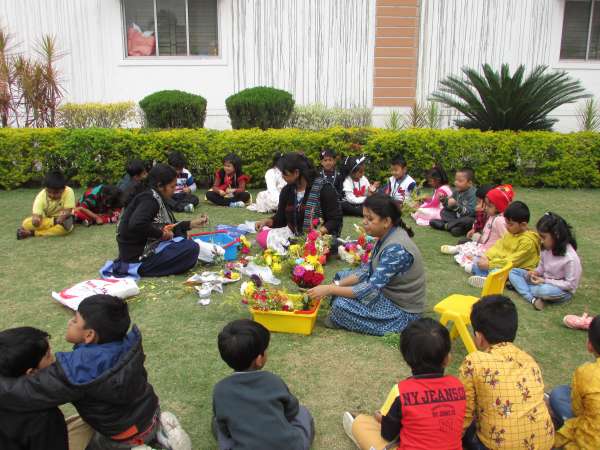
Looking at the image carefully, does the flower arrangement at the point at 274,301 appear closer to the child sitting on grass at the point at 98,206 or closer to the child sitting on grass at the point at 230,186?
the child sitting on grass at the point at 98,206

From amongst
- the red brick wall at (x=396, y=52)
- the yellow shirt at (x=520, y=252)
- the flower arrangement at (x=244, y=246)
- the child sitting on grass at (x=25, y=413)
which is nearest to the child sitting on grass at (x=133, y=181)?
the flower arrangement at (x=244, y=246)

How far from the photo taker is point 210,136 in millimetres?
10141

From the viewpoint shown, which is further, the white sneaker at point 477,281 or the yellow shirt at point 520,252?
the white sneaker at point 477,281

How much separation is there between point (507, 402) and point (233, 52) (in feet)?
39.0

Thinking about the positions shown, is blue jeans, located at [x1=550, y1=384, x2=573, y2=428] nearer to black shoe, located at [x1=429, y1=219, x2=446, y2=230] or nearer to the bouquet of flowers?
the bouquet of flowers

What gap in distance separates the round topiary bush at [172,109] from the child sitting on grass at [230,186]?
264 centimetres

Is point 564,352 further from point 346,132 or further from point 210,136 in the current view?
point 210,136

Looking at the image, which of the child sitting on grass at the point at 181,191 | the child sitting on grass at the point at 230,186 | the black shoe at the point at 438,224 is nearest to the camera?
the black shoe at the point at 438,224

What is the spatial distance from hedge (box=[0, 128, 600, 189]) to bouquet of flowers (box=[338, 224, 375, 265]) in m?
4.01

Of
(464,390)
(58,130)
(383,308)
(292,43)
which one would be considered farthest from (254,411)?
(292,43)

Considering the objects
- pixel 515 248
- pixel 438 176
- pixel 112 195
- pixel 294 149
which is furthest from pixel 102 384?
pixel 294 149

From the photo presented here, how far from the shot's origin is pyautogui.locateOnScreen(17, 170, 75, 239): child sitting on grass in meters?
7.14

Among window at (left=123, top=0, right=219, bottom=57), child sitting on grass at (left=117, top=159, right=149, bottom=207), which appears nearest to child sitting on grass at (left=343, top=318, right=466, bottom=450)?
child sitting on grass at (left=117, top=159, right=149, bottom=207)

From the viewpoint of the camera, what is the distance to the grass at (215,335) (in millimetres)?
3590
